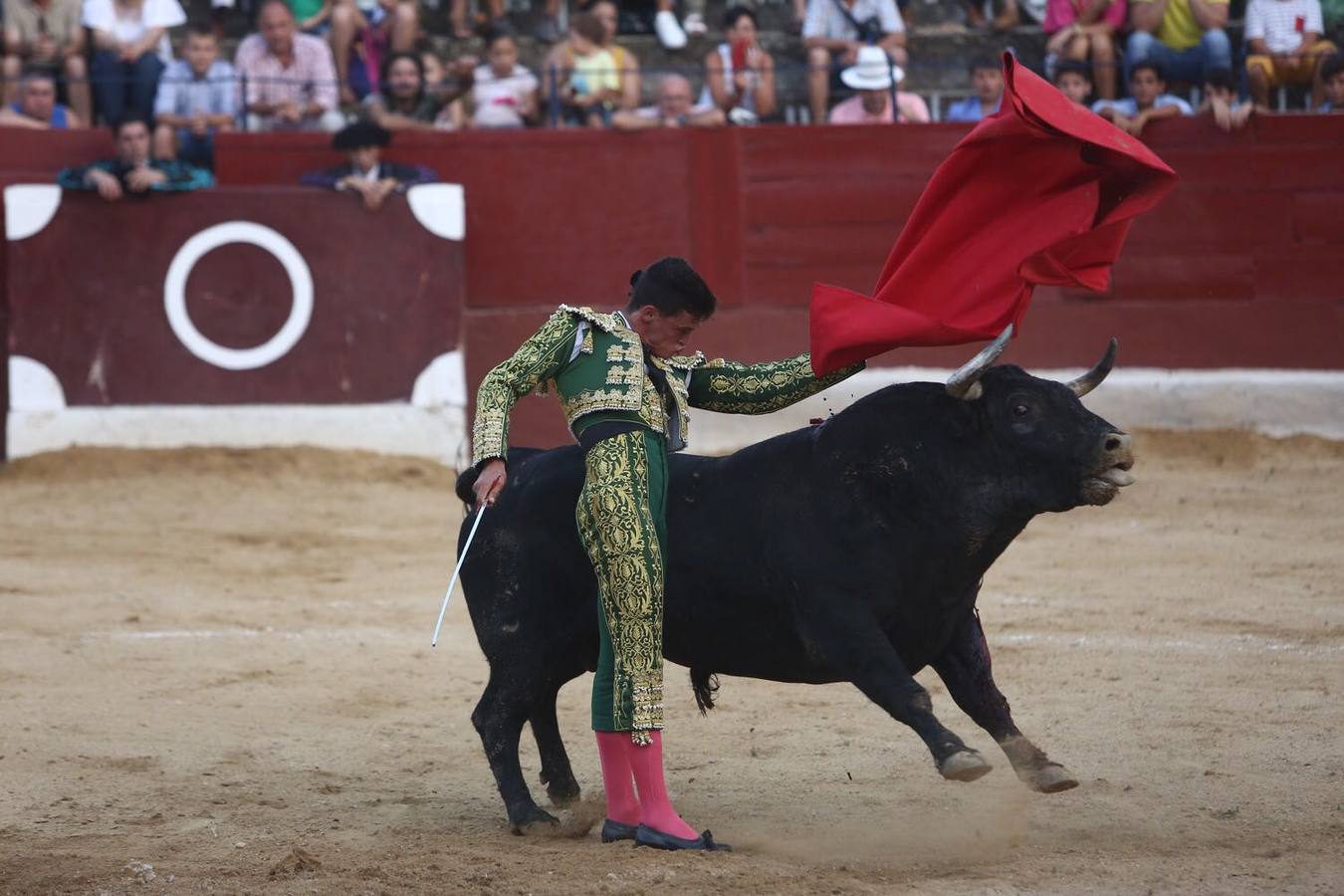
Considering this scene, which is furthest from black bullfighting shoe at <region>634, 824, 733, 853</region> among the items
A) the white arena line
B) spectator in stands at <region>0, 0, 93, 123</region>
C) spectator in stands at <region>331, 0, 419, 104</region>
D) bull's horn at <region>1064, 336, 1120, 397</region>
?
spectator in stands at <region>0, 0, 93, 123</region>

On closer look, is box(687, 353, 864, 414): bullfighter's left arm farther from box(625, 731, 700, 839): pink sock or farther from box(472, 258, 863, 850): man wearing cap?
box(625, 731, 700, 839): pink sock

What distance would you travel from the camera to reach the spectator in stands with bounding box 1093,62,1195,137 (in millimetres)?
8633

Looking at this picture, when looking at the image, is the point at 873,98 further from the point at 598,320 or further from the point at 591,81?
the point at 598,320

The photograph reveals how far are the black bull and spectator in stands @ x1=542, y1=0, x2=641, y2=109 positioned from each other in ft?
18.0

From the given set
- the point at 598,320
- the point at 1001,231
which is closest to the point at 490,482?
the point at 598,320

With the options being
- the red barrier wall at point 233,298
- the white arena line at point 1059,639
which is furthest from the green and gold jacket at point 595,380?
the red barrier wall at point 233,298

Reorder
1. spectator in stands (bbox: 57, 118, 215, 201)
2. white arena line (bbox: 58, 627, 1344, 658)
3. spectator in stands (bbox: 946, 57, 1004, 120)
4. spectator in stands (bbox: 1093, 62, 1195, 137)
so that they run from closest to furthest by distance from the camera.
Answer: white arena line (bbox: 58, 627, 1344, 658) < spectator in stands (bbox: 57, 118, 215, 201) < spectator in stands (bbox: 1093, 62, 1195, 137) < spectator in stands (bbox: 946, 57, 1004, 120)

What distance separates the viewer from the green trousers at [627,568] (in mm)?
3570

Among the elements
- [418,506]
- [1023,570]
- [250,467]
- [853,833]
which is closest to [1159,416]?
[1023,570]

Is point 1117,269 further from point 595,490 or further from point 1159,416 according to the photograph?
point 595,490

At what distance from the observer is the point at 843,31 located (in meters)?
9.37

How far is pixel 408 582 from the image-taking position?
22.3 feet

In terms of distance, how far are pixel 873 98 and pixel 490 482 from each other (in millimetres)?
5961

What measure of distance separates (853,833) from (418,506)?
4.51 meters
